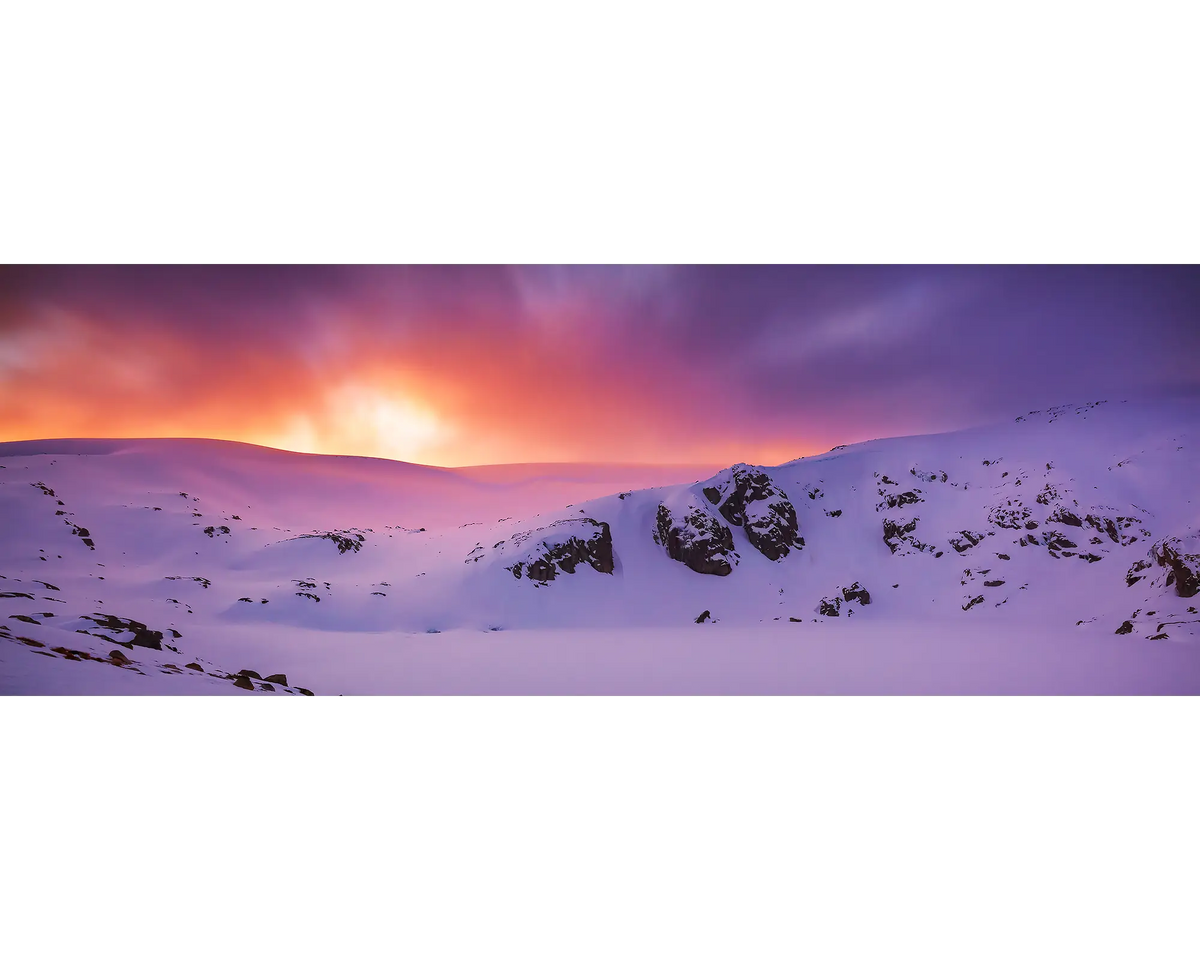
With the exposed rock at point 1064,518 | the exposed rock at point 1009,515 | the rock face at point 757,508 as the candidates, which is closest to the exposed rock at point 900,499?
the exposed rock at point 1009,515

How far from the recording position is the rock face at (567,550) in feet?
90.6

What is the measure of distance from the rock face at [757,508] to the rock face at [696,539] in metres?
2.51

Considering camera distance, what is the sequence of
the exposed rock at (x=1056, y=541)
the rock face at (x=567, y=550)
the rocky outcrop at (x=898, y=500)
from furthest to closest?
1. the rocky outcrop at (x=898, y=500)
2. the exposed rock at (x=1056, y=541)
3. the rock face at (x=567, y=550)

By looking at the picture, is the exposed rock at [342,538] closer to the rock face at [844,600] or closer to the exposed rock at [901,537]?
the rock face at [844,600]

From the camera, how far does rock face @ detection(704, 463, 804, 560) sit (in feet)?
117

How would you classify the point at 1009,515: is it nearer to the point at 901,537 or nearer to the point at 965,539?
the point at 965,539

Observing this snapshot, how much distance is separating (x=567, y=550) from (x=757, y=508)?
56.5ft

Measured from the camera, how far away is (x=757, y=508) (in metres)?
37.2

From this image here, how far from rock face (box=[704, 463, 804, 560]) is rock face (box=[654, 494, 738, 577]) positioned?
8.22 feet
